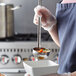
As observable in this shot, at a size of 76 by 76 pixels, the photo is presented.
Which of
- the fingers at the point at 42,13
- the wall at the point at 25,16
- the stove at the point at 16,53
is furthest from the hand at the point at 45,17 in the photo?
the wall at the point at 25,16

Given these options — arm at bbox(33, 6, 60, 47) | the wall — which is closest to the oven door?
the wall

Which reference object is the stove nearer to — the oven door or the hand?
the oven door

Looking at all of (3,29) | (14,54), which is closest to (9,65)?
(14,54)

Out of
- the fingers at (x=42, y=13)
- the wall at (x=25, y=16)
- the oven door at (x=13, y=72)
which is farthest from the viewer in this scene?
the wall at (x=25, y=16)

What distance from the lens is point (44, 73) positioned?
847 millimetres

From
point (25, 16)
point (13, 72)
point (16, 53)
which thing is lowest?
point (13, 72)

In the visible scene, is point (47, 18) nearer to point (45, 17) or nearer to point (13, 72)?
point (45, 17)

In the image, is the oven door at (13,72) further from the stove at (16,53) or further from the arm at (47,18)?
the arm at (47,18)

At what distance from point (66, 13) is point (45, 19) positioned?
4.3 inches

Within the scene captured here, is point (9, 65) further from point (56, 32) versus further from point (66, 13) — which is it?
point (66, 13)

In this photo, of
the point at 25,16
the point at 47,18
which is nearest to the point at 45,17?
the point at 47,18

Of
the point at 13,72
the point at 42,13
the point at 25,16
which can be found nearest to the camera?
the point at 42,13

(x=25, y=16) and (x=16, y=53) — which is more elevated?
(x=25, y=16)

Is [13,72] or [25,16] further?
[25,16]
